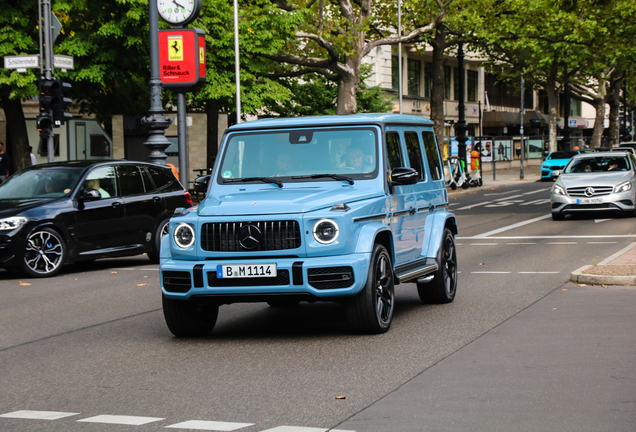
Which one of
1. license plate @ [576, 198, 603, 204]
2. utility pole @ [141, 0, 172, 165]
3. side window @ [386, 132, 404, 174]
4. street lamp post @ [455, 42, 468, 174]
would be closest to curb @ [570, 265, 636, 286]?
side window @ [386, 132, 404, 174]

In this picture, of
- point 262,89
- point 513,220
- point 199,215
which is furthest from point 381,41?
point 199,215

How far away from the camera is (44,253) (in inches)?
531

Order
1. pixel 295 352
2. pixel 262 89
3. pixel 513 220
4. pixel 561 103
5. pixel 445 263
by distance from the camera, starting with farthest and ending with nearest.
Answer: pixel 561 103 < pixel 262 89 < pixel 513 220 < pixel 445 263 < pixel 295 352

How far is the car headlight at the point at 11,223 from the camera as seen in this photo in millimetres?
13000

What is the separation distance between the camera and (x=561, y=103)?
97938mm

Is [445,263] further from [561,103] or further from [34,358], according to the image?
[561,103]

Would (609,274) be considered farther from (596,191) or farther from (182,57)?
(182,57)

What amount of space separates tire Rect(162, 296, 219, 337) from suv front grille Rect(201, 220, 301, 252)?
518mm

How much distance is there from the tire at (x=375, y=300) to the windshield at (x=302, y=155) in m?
0.93

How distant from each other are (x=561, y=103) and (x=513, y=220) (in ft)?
258

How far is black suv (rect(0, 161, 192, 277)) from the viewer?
43.3ft

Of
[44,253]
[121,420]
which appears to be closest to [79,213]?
[44,253]

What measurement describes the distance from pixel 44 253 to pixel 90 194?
1.07 m

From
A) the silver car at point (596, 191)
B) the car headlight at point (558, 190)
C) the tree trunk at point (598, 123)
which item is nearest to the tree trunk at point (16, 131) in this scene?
the car headlight at point (558, 190)
